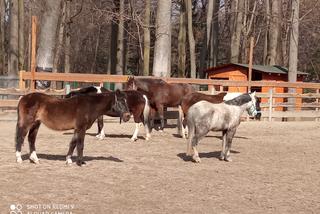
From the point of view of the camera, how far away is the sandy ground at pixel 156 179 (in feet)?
20.6

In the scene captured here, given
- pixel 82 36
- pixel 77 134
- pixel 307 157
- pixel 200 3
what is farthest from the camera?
pixel 82 36

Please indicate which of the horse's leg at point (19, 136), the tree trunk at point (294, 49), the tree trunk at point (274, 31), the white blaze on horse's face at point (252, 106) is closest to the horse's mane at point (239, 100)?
the white blaze on horse's face at point (252, 106)

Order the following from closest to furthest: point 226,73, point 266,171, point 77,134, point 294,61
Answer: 1. point 77,134
2. point 266,171
3. point 294,61
4. point 226,73

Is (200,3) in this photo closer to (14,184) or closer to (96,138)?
(96,138)

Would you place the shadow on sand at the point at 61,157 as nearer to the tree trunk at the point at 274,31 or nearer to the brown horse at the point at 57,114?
the brown horse at the point at 57,114

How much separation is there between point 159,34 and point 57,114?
31.0 ft

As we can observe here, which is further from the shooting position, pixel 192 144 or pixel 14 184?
pixel 192 144

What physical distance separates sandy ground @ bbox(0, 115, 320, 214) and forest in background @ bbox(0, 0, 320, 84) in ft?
21.4

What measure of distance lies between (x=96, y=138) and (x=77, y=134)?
4032 millimetres

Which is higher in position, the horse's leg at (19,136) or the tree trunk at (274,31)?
the tree trunk at (274,31)

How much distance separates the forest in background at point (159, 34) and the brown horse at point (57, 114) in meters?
9.04

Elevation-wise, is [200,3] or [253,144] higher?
[200,3]

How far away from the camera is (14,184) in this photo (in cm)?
694

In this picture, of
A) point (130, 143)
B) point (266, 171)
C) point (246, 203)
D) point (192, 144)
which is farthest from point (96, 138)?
point (246, 203)
